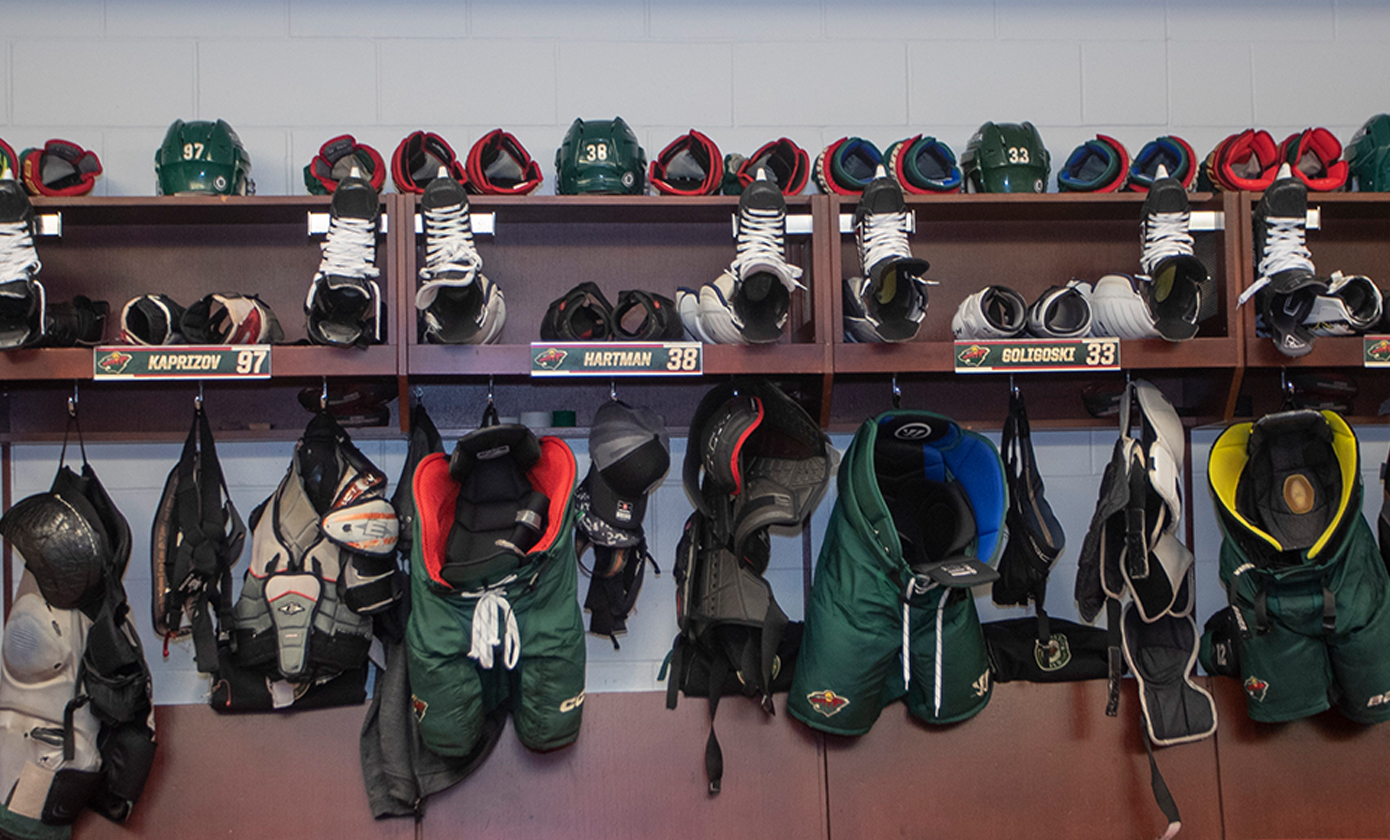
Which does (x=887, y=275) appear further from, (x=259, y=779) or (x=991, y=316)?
(x=259, y=779)

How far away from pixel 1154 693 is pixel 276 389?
2.11 metres

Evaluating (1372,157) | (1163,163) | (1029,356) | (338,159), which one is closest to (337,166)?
(338,159)

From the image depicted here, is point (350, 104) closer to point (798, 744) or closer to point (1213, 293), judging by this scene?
point (798, 744)

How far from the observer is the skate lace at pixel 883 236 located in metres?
1.89

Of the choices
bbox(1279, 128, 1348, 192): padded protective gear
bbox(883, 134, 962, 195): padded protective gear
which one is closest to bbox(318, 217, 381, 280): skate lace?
bbox(883, 134, 962, 195): padded protective gear

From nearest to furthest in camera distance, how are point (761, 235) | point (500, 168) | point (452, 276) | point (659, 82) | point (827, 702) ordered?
point (452, 276), point (761, 235), point (827, 702), point (500, 168), point (659, 82)

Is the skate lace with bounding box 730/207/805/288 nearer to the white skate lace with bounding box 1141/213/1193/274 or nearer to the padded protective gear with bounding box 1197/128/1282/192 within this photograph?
the white skate lace with bounding box 1141/213/1193/274

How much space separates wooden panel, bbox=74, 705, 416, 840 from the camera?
81.1 inches

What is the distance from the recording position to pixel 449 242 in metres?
1.82

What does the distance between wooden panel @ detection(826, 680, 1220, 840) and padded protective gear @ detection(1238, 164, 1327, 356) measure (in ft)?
2.90

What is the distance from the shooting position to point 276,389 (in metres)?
2.21

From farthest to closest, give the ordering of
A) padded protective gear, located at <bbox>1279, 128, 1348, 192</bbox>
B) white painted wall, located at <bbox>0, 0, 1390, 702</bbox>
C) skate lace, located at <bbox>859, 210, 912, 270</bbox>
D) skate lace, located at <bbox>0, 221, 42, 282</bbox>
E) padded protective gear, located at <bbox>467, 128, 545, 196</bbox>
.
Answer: white painted wall, located at <bbox>0, 0, 1390, 702</bbox>
padded protective gear, located at <bbox>1279, 128, 1348, 192</bbox>
padded protective gear, located at <bbox>467, 128, 545, 196</bbox>
skate lace, located at <bbox>859, 210, 912, 270</bbox>
skate lace, located at <bbox>0, 221, 42, 282</bbox>

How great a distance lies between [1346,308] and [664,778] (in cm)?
178

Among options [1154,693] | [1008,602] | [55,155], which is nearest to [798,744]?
[1008,602]
